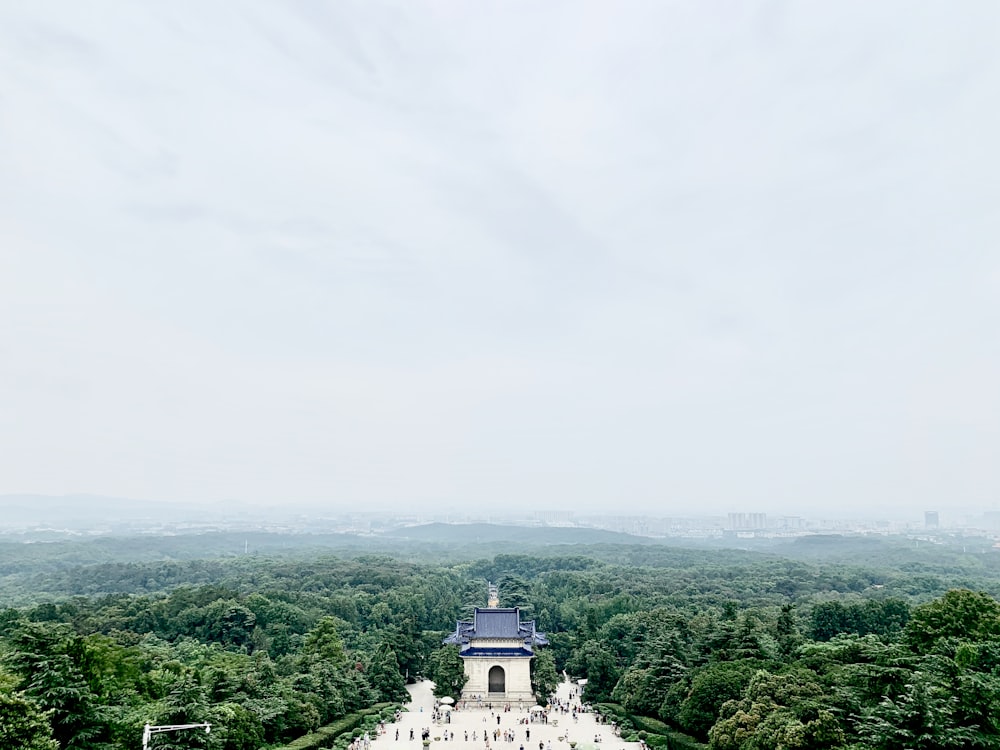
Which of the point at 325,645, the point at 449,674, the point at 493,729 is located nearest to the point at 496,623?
the point at 449,674

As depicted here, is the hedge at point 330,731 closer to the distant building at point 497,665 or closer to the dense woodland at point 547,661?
the dense woodland at point 547,661

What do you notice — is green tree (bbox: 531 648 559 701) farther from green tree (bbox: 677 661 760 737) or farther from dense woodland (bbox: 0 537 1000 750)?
green tree (bbox: 677 661 760 737)

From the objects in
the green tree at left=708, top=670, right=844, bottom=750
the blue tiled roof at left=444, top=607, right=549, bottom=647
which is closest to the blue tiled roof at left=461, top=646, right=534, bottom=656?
the blue tiled roof at left=444, top=607, right=549, bottom=647

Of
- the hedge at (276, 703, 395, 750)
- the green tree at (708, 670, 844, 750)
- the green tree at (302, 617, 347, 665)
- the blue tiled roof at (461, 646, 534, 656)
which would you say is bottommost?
the hedge at (276, 703, 395, 750)

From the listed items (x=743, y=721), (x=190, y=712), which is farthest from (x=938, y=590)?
(x=190, y=712)

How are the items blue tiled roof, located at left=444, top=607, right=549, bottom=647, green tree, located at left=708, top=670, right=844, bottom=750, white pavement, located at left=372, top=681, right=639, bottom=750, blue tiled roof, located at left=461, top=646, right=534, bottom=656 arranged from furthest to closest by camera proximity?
blue tiled roof, located at left=444, top=607, right=549, bottom=647
blue tiled roof, located at left=461, top=646, right=534, bottom=656
white pavement, located at left=372, top=681, right=639, bottom=750
green tree, located at left=708, top=670, right=844, bottom=750

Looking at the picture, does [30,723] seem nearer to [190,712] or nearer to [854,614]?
[190,712]

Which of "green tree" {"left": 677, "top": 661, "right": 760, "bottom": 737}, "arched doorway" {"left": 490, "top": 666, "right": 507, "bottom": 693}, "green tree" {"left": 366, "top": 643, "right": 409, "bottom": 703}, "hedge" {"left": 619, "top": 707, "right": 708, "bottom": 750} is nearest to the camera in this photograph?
"hedge" {"left": 619, "top": 707, "right": 708, "bottom": 750}

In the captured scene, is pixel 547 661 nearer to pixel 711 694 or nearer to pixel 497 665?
pixel 497 665
